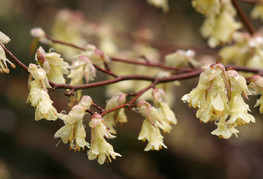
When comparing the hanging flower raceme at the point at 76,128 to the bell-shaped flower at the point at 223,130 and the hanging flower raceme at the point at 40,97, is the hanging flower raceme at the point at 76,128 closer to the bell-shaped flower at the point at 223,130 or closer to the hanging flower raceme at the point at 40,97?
the hanging flower raceme at the point at 40,97

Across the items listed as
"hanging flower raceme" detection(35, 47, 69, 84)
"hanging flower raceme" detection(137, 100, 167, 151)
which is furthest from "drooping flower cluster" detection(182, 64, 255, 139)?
"hanging flower raceme" detection(35, 47, 69, 84)

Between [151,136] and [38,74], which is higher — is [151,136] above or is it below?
above

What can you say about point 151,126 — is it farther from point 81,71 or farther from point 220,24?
point 220,24

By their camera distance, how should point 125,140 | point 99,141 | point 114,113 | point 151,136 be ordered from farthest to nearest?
point 125,140 → point 114,113 → point 151,136 → point 99,141

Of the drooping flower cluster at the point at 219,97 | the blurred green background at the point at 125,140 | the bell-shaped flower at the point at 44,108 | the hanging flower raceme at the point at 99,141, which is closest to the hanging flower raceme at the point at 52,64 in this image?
the bell-shaped flower at the point at 44,108

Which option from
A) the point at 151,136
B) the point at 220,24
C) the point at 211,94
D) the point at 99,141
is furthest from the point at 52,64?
the point at 220,24

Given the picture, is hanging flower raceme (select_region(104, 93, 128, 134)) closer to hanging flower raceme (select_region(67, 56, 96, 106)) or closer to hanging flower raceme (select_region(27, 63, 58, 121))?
hanging flower raceme (select_region(67, 56, 96, 106))
